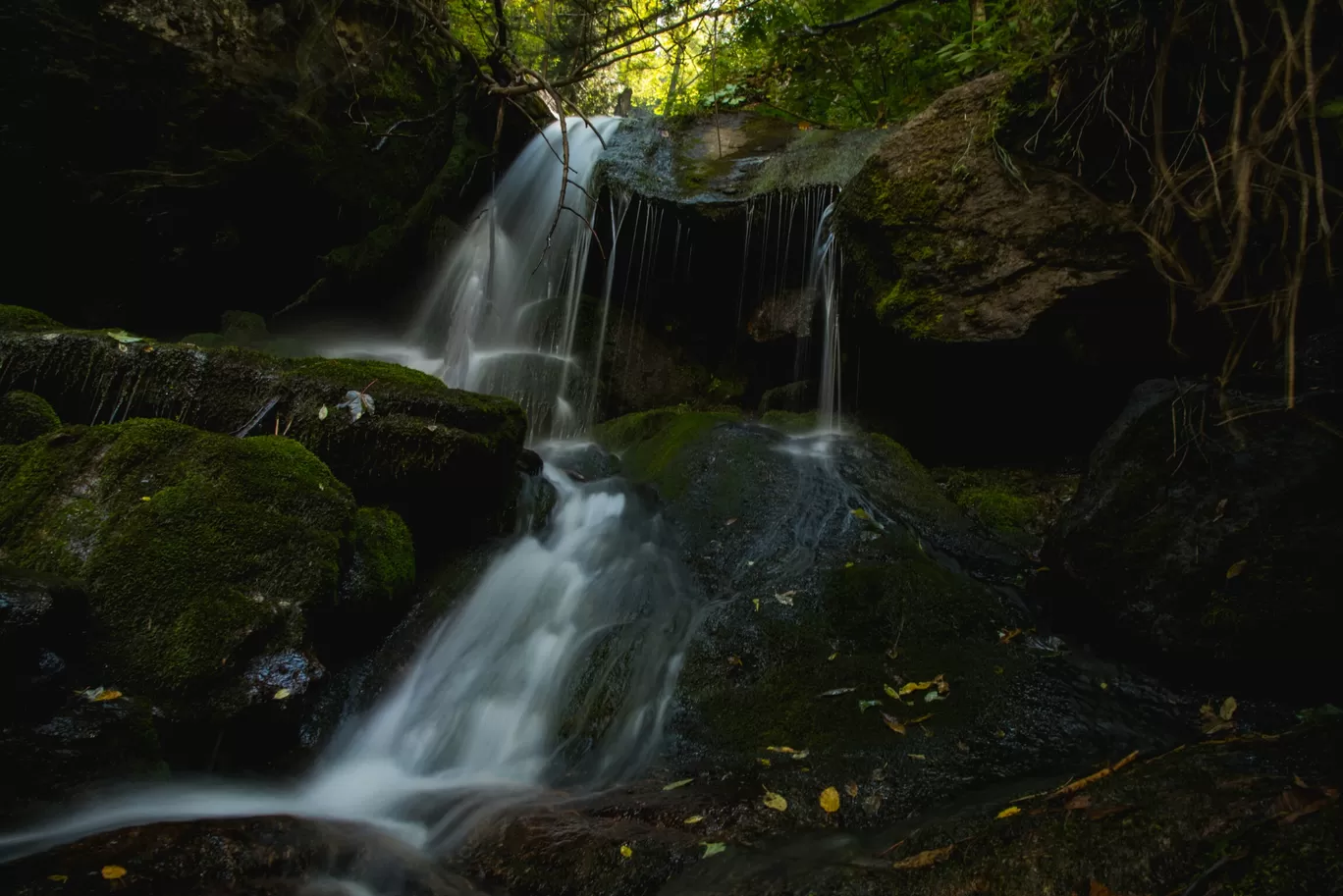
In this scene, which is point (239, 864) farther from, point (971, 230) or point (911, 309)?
point (971, 230)

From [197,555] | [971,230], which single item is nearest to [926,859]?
[197,555]

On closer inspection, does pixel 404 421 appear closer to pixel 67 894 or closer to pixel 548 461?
pixel 548 461

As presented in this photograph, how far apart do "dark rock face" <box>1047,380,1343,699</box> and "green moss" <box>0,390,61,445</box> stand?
20.8ft

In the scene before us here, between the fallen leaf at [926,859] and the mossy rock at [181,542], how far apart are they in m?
2.82

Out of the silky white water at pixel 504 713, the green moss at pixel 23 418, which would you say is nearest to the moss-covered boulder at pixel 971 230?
the silky white water at pixel 504 713

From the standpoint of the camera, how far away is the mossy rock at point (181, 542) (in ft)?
9.75

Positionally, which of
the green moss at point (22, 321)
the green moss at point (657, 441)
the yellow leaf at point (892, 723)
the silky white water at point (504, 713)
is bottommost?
the silky white water at point (504, 713)

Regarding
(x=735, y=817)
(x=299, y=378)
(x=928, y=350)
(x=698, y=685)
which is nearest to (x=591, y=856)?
(x=735, y=817)

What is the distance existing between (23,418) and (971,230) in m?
6.82

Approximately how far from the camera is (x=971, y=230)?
539cm

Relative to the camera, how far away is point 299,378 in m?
4.62

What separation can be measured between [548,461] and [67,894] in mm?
5149

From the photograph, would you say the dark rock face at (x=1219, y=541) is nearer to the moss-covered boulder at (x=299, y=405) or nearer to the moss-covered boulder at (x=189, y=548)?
the moss-covered boulder at (x=299, y=405)

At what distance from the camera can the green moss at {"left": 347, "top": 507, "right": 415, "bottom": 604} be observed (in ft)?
12.7
